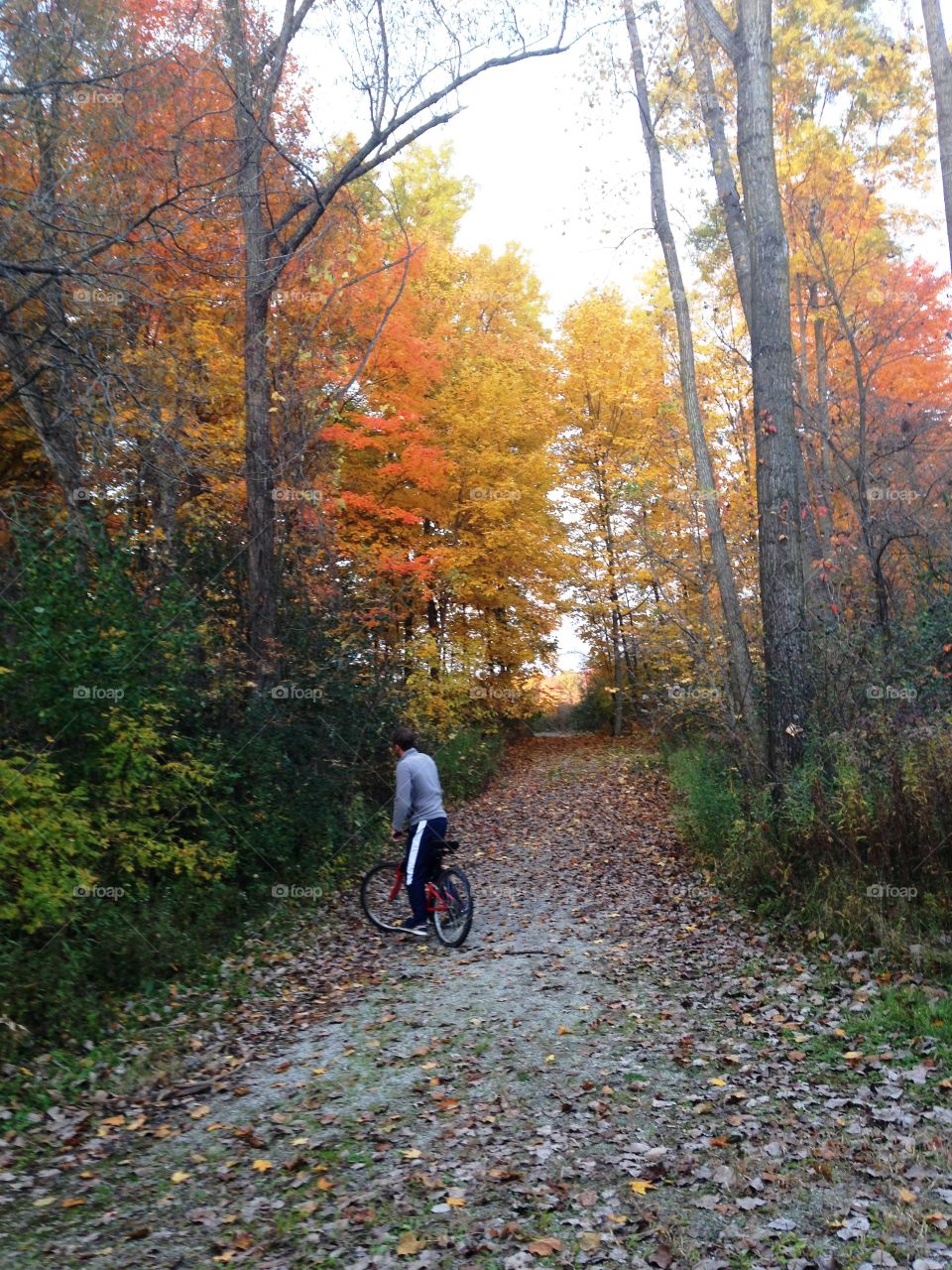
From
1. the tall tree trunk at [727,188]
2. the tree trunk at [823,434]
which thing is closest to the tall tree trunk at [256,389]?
the tall tree trunk at [727,188]

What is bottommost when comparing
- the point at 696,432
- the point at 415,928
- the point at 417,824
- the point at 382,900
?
the point at 415,928

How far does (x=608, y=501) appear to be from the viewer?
27859mm

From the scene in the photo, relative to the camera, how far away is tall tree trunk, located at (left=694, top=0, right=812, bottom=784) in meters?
10.8

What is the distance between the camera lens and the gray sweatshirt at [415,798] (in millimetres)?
9844

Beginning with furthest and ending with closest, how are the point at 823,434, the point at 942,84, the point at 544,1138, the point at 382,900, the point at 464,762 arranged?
the point at 464,762 → the point at 823,434 → the point at 942,84 → the point at 382,900 → the point at 544,1138

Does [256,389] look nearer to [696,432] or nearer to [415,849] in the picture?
[696,432]

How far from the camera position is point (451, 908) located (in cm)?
978

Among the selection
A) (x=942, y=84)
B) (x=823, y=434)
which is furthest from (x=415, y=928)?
(x=942, y=84)

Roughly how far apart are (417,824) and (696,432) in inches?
309

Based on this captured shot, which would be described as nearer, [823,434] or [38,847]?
[38,847]

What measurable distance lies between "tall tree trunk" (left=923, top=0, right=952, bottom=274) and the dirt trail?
10502mm

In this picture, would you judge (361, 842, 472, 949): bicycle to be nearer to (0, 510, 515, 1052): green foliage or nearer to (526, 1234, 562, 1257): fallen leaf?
(0, 510, 515, 1052): green foliage

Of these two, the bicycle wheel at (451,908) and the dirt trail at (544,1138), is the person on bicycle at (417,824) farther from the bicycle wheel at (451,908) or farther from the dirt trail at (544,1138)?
the dirt trail at (544,1138)

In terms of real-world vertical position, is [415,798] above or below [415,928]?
above
